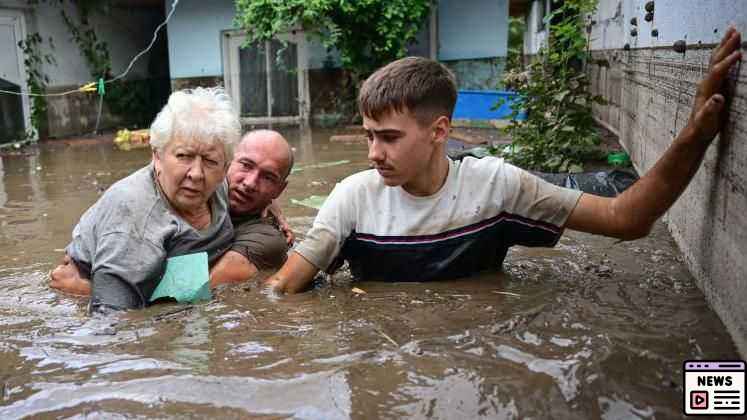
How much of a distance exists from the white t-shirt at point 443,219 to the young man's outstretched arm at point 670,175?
115 mm

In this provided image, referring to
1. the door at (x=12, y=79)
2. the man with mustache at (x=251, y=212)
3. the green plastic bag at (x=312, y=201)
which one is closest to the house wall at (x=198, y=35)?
the door at (x=12, y=79)

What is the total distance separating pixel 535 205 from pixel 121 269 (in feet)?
6.15

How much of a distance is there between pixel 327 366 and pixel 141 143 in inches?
461

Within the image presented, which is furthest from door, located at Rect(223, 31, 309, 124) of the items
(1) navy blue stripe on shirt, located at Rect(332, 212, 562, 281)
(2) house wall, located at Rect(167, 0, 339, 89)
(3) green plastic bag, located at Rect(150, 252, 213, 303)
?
(1) navy blue stripe on shirt, located at Rect(332, 212, 562, 281)

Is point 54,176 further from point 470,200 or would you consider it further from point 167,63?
point 167,63

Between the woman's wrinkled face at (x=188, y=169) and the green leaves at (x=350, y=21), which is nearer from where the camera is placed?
the woman's wrinkled face at (x=188, y=169)

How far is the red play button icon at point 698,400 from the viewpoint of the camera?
185 cm

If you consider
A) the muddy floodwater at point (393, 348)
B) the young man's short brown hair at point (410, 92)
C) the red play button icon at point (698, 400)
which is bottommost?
the muddy floodwater at point (393, 348)

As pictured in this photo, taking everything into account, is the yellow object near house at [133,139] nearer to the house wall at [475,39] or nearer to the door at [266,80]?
the door at [266,80]

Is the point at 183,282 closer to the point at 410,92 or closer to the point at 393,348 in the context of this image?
the point at 393,348

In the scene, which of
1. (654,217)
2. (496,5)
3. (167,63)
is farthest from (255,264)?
(167,63)

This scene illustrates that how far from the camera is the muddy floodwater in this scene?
6.57 feet

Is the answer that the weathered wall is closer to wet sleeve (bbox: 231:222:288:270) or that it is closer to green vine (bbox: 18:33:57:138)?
green vine (bbox: 18:33:57:138)

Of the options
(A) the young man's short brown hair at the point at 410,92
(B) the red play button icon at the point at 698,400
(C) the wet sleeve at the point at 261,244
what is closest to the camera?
(B) the red play button icon at the point at 698,400
